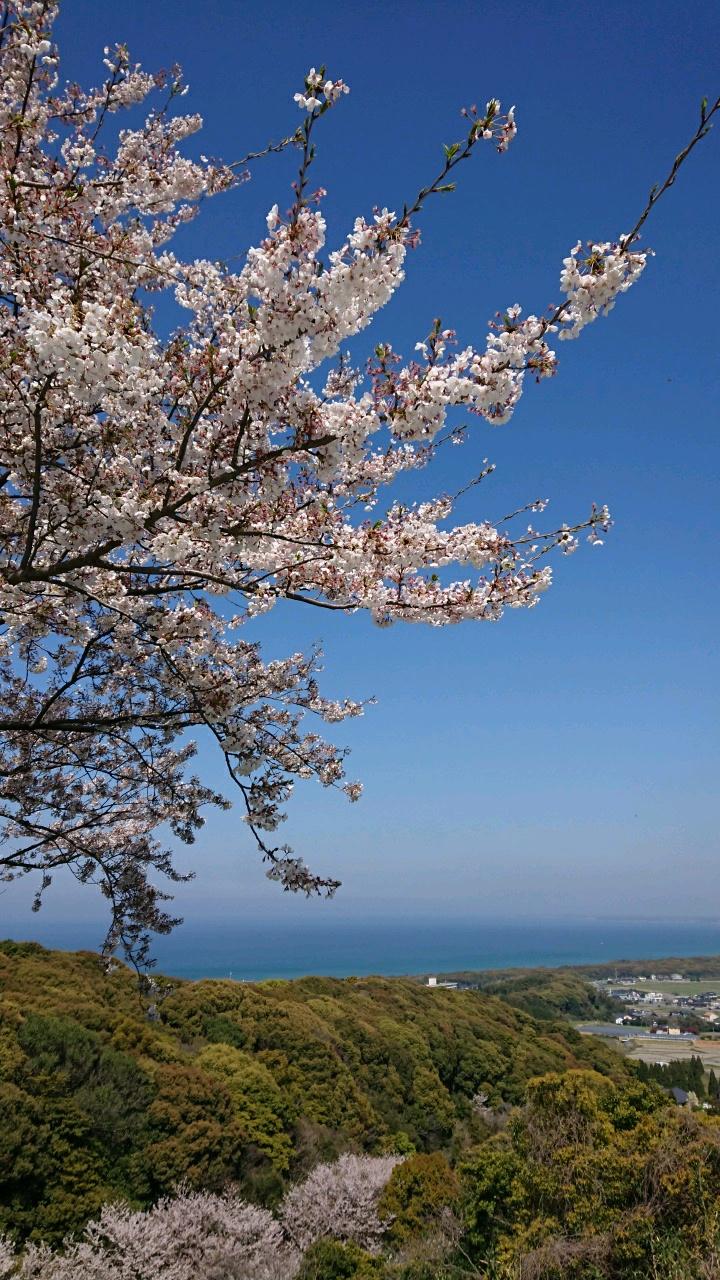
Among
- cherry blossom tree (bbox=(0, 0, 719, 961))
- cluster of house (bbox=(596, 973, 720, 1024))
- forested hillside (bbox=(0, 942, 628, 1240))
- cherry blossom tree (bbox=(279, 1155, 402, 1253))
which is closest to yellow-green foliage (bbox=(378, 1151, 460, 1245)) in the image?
cherry blossom tree (bbox=(279, 1155, 402, 1253))

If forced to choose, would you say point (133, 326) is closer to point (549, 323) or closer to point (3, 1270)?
point (549, 323)

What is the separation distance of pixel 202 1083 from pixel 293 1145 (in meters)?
2.70

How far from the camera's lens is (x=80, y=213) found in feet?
11.2

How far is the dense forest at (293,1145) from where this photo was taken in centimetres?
758

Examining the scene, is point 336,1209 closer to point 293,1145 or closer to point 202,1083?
point 293,1145

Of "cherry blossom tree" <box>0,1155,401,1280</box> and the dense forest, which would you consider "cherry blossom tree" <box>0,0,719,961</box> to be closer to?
the dense forest

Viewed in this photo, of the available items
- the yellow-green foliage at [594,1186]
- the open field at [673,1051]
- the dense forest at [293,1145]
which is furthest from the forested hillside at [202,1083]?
the open field at [673,1051]

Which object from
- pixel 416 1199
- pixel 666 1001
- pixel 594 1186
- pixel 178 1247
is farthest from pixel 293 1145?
pixel 666 1001

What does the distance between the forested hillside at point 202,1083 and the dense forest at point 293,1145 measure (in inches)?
1.4

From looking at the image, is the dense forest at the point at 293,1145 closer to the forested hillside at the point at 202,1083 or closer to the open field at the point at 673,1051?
the forested hillside at the point at 202,1083

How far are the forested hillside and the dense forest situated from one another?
0.04m

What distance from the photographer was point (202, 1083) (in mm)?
12094

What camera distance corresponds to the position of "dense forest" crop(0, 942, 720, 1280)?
24.9 ft

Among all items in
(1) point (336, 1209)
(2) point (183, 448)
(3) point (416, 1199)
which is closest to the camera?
(2) point (183, 448)
